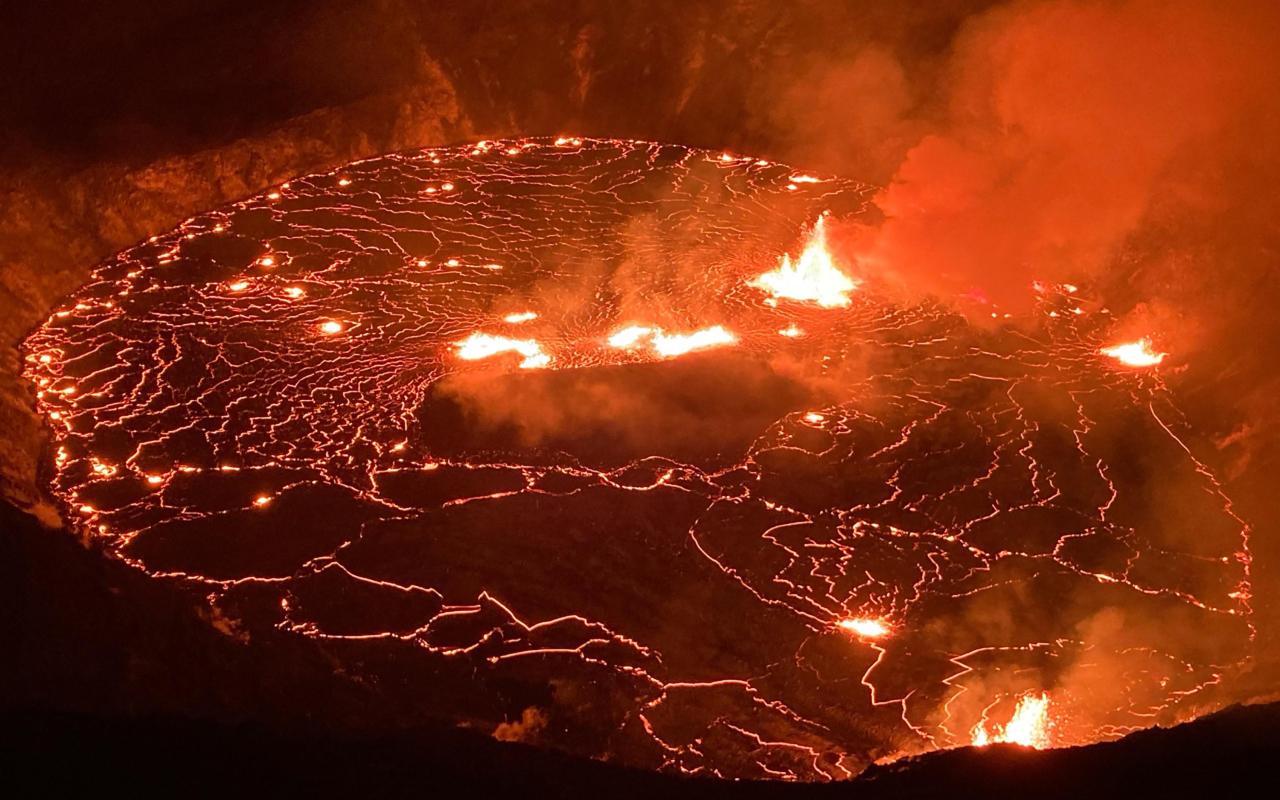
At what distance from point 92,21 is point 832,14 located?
877cm

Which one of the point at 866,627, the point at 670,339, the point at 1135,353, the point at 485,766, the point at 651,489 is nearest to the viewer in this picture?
the point at 485,766


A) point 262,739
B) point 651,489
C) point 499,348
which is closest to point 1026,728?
point 651,489

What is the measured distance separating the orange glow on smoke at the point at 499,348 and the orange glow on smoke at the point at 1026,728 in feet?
13.2

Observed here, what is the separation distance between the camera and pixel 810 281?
8305 mm

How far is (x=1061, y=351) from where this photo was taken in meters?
7.48

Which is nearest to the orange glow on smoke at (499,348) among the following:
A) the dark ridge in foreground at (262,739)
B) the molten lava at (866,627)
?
the dark ridge in foreground at (262,739)

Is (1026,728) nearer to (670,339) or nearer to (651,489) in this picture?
(651,489)

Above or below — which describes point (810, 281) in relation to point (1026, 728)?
above

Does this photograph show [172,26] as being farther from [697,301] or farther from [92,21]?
[697,301]

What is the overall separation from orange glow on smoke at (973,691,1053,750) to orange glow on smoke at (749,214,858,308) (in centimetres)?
422

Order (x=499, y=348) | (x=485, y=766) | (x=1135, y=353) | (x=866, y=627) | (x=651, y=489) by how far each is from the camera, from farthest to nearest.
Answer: (x=1135, y=353), (x=499, y=348), (x=651, y=489), (x=866, y=627), (x=485, y=766)

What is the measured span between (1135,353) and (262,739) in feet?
23.2

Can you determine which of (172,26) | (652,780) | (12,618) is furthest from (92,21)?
(652,780)

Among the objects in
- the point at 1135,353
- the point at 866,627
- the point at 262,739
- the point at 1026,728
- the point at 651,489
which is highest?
the point at 1135,353
